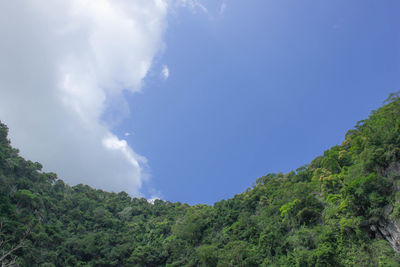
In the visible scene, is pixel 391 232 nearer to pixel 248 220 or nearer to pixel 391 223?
pixel 391 223

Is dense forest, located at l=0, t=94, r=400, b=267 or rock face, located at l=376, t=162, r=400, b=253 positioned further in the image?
dense forest, located at l=0, t=94, r=400, b=267

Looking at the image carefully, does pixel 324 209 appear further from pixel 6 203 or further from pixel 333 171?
pixel 6 203

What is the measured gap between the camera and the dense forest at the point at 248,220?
16.7 meters

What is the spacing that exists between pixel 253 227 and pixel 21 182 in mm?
32262

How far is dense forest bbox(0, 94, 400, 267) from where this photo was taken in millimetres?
16688

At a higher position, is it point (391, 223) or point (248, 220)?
point (248, 220)

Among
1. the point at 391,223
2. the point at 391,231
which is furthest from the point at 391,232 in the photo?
the point at 391,223

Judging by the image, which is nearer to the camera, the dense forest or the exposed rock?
the exposed rock

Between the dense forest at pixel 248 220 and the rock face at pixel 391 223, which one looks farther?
the dense forest at pixel 248 220

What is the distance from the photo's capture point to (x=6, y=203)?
28.0m

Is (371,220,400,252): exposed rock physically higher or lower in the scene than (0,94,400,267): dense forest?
lower

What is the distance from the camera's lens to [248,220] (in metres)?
30.8

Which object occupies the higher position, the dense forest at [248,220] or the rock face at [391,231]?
the dense forest at [248,220]

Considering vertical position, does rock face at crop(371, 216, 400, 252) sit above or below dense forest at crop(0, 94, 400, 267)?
below
